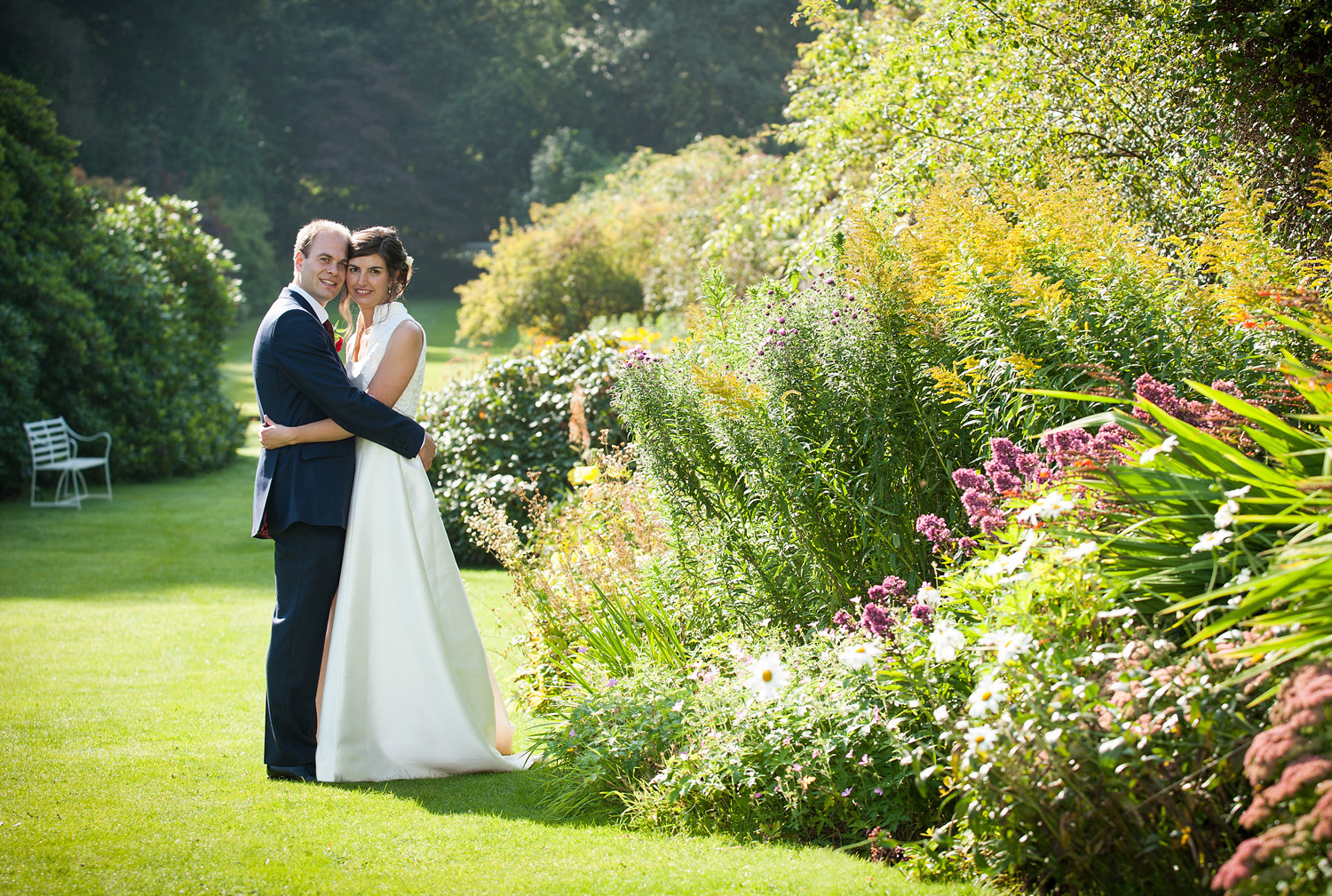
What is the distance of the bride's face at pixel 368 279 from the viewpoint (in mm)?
4027

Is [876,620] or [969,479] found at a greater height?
[969,479]

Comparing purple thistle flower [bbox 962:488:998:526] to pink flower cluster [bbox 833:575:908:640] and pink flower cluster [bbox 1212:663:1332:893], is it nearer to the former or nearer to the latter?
pink flower cluster [bbox 833:575:908:640]

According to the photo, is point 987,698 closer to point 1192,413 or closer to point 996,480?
point 996,480

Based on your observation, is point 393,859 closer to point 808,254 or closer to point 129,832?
point 129,832

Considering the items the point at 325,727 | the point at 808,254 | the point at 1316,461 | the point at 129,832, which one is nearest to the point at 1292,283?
the point at 1316,461

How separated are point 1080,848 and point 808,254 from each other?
459cm

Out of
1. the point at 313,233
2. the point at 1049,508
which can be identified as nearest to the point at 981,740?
the point at 1049,508

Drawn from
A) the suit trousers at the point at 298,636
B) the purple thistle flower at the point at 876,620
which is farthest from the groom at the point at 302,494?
the purple thistle flower at the point at 876,620

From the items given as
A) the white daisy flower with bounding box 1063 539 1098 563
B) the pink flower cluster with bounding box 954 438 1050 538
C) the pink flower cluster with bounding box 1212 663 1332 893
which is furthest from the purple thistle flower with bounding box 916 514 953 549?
the pink flower cluster with bounding box 1212 663 1332 893

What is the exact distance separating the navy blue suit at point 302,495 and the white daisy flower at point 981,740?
237 centimetres

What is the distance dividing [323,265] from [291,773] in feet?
6.38

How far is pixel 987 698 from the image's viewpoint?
2434 millimetres

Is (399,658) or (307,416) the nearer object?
(399,658)

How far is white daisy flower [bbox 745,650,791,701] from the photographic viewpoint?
2.87 metres
